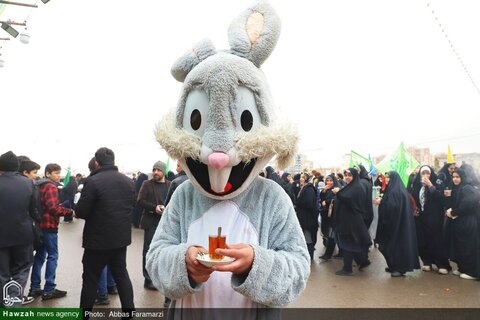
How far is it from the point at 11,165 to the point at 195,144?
332 cm

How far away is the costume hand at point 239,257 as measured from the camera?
1198 millimetres

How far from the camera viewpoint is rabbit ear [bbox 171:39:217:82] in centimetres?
157

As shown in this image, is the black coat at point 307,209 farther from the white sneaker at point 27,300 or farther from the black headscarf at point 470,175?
the white sneaker at point 27,300

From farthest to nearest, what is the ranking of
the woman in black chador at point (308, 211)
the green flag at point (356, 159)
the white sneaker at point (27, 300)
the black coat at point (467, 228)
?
the green flag at point (356, 159), the woman in black chador at point (308, 211), the black coat at point (467, 228), the white sneaker at point (27, 300)

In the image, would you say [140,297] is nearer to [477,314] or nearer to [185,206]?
[185,206]

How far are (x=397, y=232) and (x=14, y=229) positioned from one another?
5.71 m

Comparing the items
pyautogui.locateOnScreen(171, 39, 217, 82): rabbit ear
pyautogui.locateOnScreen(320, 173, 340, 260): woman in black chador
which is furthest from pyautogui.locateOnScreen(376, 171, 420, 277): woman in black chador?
pyautogui.locateOnScreen(171, 39, 217, 82): rabbit ear

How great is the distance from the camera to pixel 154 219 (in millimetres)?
4570

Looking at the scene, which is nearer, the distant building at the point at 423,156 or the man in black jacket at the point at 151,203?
the man in black jacket at the point at 151,203

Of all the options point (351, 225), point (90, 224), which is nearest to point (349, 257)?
point (351, 225)

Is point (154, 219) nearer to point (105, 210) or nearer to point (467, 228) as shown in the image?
point (105, 210)

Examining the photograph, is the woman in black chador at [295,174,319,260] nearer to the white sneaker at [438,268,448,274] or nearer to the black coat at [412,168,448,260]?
the black coat at [412,168,448,260]

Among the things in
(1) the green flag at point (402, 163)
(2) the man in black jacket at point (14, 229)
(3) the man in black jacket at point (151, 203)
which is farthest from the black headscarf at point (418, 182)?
(2) the man in black jacket at point (14, 229)

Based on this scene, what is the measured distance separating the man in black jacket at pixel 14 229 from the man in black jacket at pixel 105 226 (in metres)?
0.69
